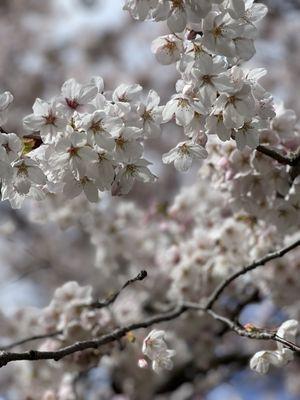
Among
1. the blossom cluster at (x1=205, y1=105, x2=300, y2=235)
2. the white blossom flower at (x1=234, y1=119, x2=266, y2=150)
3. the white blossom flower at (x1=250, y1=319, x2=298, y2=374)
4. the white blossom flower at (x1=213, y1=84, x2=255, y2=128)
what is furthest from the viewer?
the blossom cluster at (x1=205, y1=105, x2=300, y2=235)

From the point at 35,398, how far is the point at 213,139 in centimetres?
197

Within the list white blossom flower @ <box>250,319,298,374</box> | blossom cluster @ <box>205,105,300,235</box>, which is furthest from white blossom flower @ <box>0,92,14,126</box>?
white blossom flower @ <box>250,319,298,374</box>

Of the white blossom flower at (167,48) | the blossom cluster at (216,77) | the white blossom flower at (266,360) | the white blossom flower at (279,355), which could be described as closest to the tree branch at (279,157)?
the blossom cluster at (216,77)

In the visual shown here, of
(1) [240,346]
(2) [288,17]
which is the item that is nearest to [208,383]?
(1) [240,346]

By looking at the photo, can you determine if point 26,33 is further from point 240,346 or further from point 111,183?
point 111,183

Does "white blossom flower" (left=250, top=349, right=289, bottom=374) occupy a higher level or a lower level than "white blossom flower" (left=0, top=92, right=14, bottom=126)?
lower

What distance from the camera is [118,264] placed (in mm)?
5039

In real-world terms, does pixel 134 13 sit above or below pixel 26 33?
below

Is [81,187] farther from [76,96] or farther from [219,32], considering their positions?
[219,32]

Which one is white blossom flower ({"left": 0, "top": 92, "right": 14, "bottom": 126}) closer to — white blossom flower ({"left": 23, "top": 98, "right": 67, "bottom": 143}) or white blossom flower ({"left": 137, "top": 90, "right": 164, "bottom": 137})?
white blossom flower ({"left": 23, "top": 98, "right": 67, "bottom": 143})

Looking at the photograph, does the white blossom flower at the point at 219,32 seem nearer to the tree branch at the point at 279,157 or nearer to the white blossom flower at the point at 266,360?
the tree branch at the point at 279,157

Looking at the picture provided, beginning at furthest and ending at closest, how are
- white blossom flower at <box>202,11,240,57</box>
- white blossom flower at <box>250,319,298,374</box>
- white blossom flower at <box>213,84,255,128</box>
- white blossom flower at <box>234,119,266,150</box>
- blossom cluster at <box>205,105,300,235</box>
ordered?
blossom cluster at <box>205,105,300,235</box>, white blossom flower at <box>250,319,298,374</box>, white blossom flower at <box>234,119,266,150</box>, white blossom flower at <box>213,84,255,128</box>, white blossom flower at <box>202,11,240,57</box>

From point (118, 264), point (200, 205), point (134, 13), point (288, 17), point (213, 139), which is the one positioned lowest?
point (134, 13)

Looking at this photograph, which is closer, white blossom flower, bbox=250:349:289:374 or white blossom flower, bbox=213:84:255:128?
white blossom flower, bbox=213:84:255:128
